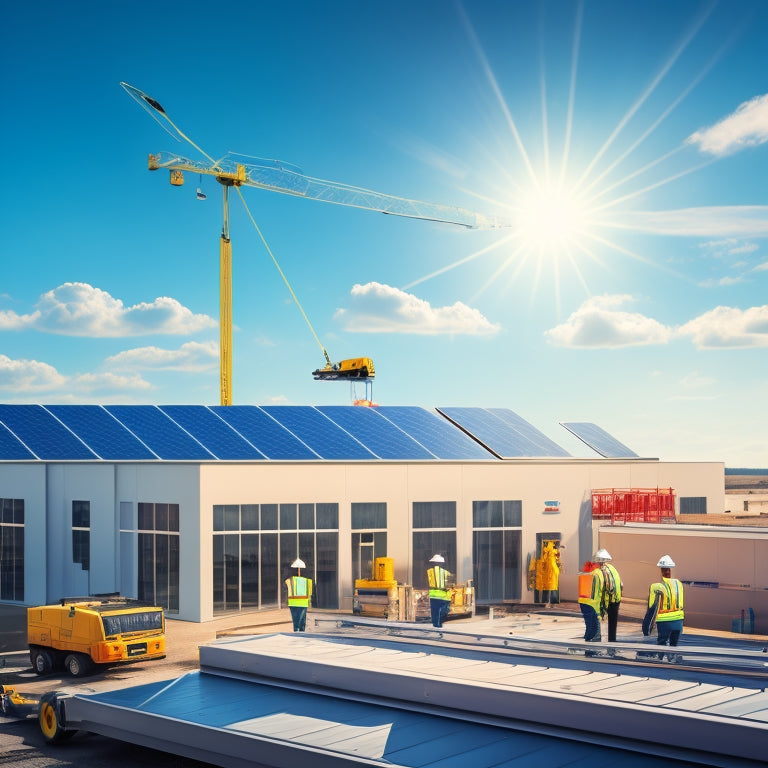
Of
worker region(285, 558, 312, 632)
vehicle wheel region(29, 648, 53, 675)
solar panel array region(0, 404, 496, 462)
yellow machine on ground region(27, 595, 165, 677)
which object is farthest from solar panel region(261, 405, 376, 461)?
vehicle wheel region(29, 648, 53, 675)

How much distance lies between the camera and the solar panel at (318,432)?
107ft

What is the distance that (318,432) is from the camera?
34.5 m

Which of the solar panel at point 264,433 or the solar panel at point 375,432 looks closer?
the solar panel at point 264,433

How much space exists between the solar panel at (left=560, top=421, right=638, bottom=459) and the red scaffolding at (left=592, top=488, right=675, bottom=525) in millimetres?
3082

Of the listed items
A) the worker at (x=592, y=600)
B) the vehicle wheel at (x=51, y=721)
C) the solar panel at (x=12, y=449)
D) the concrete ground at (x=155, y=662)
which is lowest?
the concrete ground at (x=155, y=662)

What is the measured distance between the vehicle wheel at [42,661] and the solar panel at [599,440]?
2373cm

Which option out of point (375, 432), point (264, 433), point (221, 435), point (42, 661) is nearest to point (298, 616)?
point (42, 661)

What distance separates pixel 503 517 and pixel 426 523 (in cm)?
291

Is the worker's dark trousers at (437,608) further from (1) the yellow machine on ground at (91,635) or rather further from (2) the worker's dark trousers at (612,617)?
(1) the yellow machine on ground at (91,635)

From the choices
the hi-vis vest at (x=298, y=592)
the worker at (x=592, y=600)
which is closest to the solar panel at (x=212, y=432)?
the hi-vis vest at (x=298, y=592)

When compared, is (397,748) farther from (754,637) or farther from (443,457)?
(443,457)

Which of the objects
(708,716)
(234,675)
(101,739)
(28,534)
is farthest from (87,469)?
(708,716)

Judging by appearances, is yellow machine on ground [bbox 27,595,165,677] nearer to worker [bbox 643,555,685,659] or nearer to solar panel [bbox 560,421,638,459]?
worker [bbox 643,555,685,659]

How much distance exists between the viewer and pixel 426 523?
32719 mm
